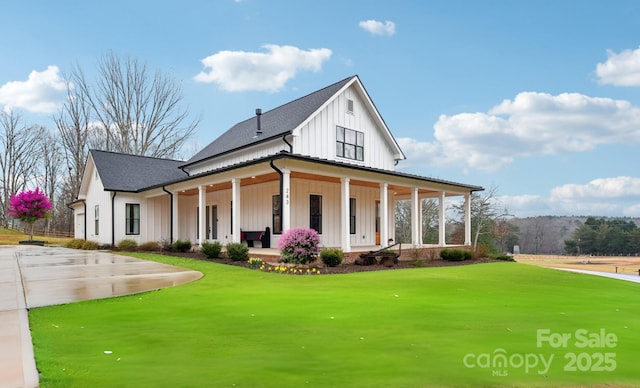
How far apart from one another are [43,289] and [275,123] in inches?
552

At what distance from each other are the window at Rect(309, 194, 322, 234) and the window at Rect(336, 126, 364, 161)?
2.45m

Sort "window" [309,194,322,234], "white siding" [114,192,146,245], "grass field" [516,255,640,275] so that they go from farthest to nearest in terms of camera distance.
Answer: "grass field" [516,255,640,275] → "white siding" [114,192,146,245] → "window" [309,194,322,234]

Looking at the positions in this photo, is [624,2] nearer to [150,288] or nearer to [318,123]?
[318,123]

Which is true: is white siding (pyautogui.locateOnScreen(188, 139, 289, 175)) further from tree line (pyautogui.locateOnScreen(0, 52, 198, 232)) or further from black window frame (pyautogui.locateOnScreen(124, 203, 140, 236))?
tree line (pyautogui.locateOnScreen(0, 52, 198, 232))

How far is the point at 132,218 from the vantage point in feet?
86.0

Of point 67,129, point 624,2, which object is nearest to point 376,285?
point 624,2

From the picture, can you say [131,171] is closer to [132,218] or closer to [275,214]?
[132,218]

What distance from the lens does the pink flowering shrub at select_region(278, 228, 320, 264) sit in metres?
13.6

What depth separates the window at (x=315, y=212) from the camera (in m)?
20.0

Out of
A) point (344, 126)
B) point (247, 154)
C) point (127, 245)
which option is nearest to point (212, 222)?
point (127, 245)

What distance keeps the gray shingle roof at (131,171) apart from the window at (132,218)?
1172 mm

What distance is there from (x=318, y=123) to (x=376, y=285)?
36.3 feet

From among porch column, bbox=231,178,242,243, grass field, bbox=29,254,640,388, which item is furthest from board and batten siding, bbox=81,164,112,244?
grass field, bbox=29,254,640,388

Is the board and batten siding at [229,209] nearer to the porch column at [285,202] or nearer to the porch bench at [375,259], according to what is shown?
the porch column at [285,202]
